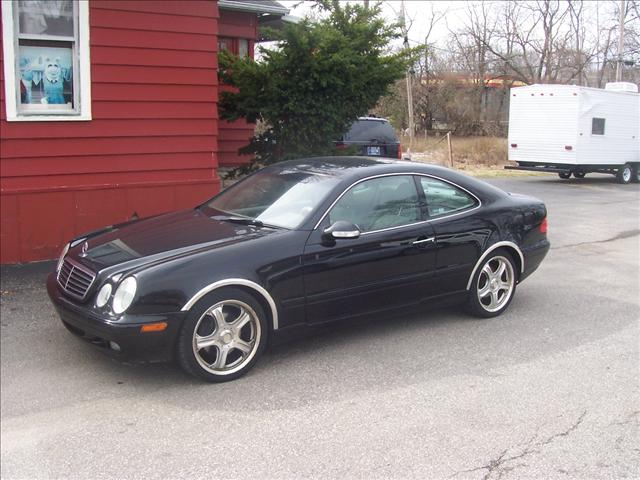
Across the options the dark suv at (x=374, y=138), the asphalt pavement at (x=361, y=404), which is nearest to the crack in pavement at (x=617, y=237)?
the asphalt pavement at (x=361, y=404)

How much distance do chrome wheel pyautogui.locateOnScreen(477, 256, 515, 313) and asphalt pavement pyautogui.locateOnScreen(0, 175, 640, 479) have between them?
163mm

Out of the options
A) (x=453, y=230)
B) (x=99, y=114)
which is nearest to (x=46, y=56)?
(x=99, y=114)

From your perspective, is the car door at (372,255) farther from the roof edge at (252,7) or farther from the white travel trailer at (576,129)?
the white travel trailer at (576,129)

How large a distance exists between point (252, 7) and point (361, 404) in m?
9.51

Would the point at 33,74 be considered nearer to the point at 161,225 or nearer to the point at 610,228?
the point at 161,225

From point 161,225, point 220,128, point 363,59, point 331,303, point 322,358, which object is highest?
point 363,59

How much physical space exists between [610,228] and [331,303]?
8840 millimetres

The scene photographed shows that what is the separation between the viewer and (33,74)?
7391 millimetres

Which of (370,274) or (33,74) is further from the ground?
(33,74)

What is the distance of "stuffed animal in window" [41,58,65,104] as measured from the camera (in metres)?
7.48

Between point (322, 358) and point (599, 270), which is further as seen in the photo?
point (599, 270)

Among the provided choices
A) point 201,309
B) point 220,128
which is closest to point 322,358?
point 201,309

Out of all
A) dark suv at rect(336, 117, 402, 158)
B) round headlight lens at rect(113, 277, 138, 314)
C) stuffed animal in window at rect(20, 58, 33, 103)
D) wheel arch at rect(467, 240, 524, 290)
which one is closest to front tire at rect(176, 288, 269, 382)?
round headlight lens at rect(113, 277, 138, 314)

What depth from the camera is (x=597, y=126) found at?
821 inches
